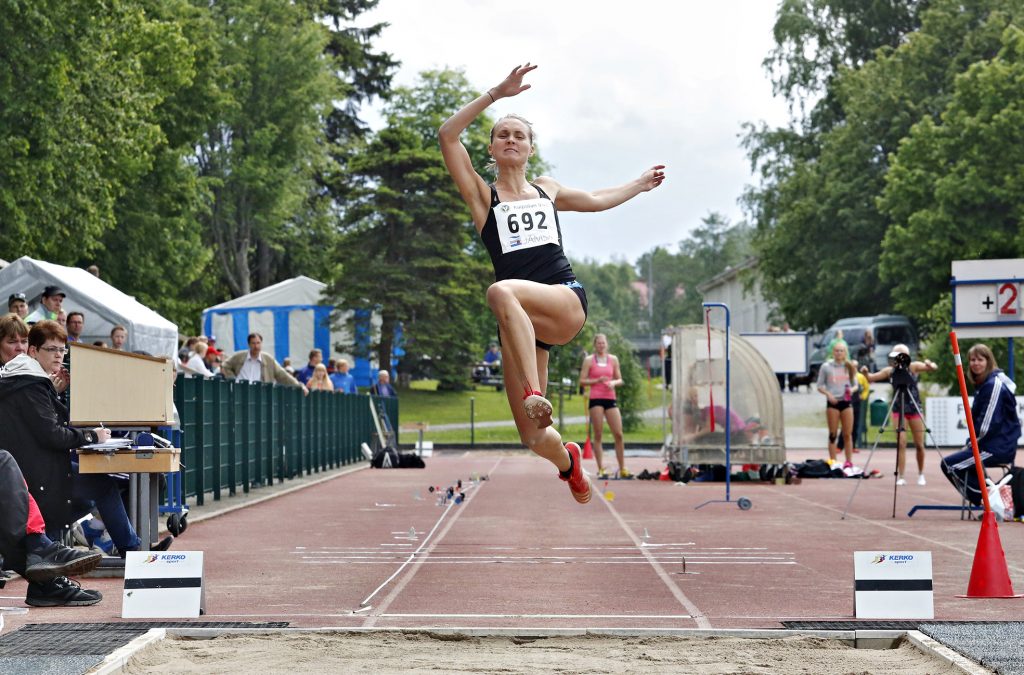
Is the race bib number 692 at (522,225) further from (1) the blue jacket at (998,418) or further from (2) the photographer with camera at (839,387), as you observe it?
(2) the photographer with camera at (839,387)

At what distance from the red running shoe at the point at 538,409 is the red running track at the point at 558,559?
176 cm

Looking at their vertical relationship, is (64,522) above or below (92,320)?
below

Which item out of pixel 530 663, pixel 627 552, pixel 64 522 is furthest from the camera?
pixel 627 552

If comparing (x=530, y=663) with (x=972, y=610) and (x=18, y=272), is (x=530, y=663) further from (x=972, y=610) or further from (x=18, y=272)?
(x=18, y=272)

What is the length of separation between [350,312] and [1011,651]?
48.7 m

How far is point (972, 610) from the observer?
29.3ft

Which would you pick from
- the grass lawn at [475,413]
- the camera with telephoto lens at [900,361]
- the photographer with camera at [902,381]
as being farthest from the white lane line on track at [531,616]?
the grass lawn at [475,413]

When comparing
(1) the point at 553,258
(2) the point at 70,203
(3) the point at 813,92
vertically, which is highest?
(3) the point at 813,92

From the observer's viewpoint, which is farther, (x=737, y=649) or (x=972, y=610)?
(x=972, y=610)

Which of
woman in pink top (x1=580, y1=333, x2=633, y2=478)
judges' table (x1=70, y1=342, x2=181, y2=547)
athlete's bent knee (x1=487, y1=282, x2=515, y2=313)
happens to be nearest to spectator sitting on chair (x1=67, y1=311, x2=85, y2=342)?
judges' table (x1=70, y1=342, x2=181, y2=547)

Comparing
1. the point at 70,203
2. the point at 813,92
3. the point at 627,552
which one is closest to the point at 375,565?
the point at 627,552

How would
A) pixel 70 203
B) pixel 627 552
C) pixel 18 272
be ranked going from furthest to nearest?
pixel 70 203, pixel 18 272, pixel 627 552

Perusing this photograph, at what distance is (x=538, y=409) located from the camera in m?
6.91

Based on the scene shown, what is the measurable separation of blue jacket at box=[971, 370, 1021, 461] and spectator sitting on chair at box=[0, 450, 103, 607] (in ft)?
31.6
